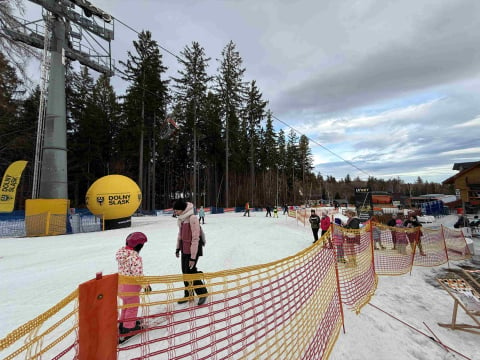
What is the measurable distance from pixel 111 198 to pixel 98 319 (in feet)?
47.0

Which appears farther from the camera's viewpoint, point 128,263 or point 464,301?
point 464,301

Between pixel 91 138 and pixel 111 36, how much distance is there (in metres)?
19.9

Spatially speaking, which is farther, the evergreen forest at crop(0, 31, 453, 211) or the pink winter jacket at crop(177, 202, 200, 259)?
the evergreen forest at crop(0, 31, 453, 211)

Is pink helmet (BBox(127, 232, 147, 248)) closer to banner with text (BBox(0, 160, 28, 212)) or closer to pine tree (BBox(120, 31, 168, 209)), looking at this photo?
banner with text (BBox(0, 160, 28, 212))

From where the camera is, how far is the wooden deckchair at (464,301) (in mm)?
4310

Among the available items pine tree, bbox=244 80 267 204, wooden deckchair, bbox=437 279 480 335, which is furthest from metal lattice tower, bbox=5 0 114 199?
pine tree, bbox=244 80 267 204

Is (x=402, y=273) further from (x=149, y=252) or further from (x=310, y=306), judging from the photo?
(x=149, y=252)

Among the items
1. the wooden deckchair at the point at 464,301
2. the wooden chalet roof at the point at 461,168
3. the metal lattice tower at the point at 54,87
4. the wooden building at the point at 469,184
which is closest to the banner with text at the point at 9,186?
the metal lattice tower at the point at 54,87

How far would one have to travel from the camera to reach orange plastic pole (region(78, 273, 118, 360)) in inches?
52.8

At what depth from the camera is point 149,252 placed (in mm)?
7930

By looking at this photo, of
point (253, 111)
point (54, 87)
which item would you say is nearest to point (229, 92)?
point (253, 111)

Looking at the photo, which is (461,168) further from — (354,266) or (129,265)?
(129,265)

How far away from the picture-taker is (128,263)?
3100mm

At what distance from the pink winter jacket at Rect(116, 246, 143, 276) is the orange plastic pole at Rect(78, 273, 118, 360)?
5.88 feet
